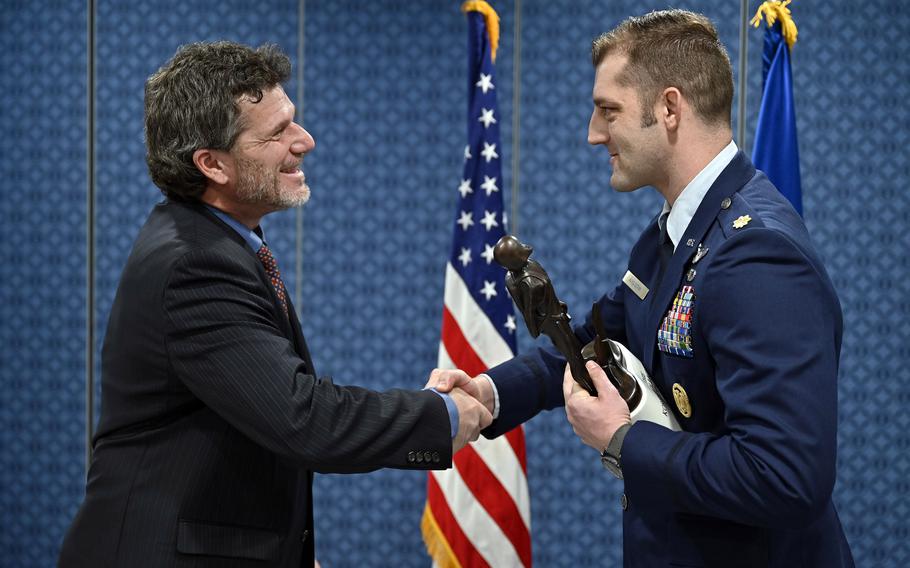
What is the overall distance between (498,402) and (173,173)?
874 millimetres

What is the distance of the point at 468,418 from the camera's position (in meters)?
1.91

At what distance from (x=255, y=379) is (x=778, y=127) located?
6.97 feet

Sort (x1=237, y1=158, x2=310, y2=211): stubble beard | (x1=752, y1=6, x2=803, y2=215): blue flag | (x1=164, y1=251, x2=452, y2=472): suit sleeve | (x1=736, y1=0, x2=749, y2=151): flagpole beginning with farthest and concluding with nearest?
(x1=736, y1=0, x2=749, y2=151): flagpole → (x1=752, y1=6, x2=803, y2=215): blue flag → (x1=237, y1=158, x2=310, y2=211): stubble beard → (x1=164, y1=251, x2=452, y2=472): suit sleeve

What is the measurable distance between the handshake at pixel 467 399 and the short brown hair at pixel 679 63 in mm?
686

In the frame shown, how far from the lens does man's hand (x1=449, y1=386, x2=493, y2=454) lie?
1.89 m

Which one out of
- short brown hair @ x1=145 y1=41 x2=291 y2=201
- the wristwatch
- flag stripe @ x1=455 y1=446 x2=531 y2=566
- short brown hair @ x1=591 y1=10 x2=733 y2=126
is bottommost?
flag stripe @ x1=455 y1=446 x2=531 y2=566

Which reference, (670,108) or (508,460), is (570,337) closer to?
(670,108)

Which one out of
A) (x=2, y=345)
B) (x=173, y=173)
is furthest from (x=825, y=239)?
(x=2, y=345)

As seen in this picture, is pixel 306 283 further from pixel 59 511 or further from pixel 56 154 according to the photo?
pixel 59 511

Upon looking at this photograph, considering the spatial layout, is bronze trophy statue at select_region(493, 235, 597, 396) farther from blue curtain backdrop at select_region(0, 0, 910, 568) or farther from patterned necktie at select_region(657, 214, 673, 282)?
blue curtain backdrop at select_region(0, 0, 910, 568)

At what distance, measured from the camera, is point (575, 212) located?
146 inches

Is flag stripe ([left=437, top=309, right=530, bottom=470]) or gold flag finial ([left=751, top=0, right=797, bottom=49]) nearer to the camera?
A: gold flag finial ([left=751, top=0, right=797, bottom=49])

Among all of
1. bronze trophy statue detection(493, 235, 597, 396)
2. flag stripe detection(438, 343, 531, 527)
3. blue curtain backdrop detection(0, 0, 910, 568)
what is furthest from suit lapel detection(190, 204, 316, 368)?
blue curtain backdrop detection(0, 0, 910, 568)

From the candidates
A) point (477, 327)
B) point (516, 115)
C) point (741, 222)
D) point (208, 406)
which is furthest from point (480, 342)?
point (741, 222)
